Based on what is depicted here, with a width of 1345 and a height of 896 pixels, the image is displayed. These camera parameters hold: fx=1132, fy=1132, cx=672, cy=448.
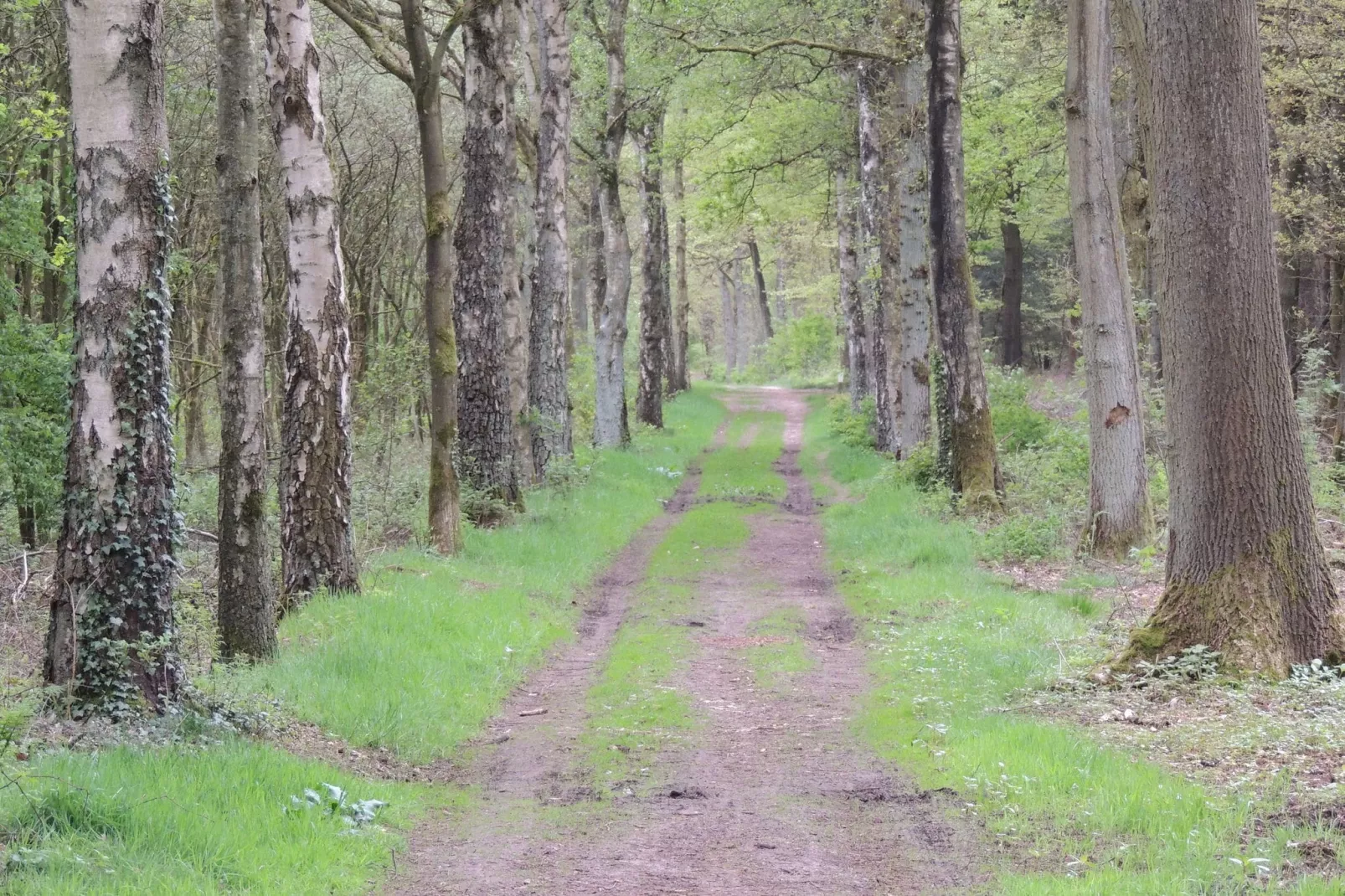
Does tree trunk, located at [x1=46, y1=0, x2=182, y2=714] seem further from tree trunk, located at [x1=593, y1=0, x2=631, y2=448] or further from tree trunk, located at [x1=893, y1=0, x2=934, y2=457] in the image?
tree trunk, located at [x1=593, y1=0, x2=631, y2=448]

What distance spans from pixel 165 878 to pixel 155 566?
2.17 meters

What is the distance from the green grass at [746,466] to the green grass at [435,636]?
621 centimetres

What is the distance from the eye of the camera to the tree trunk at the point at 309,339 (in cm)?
998

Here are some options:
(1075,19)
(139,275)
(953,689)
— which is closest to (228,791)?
(139,275)

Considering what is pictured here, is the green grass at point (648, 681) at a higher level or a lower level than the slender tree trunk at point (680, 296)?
lower

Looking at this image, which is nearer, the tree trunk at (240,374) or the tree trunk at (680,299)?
the tree trunk at (240,374)

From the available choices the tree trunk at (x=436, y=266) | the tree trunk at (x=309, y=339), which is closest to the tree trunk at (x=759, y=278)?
the tree trunk at (x=436, y=266)

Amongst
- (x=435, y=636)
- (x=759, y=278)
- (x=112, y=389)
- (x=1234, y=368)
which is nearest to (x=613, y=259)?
(x=435, y=636)

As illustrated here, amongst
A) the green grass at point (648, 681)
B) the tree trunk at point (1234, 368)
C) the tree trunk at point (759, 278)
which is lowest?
the green grass at point (648, 681)

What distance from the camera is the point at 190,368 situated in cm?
2633

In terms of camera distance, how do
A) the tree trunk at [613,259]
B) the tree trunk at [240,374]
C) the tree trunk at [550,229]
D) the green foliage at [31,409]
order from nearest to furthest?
the tree trunk at [240,374] → the green foliage at [31,409] → the tree trunk at [550,229] → the tree trunk at [613,259]

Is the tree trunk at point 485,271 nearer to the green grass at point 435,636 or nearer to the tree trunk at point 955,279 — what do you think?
the green grass at point 435,636

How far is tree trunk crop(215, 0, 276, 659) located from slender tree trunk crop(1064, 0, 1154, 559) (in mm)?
8928

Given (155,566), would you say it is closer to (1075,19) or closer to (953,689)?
(953,689)
